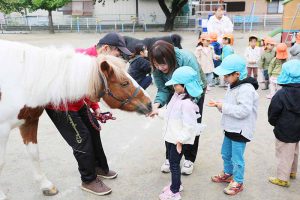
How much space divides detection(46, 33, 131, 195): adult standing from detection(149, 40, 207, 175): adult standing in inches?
13.9

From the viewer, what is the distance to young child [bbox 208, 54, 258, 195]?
9.10 ft

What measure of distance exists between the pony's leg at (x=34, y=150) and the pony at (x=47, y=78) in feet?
0.97

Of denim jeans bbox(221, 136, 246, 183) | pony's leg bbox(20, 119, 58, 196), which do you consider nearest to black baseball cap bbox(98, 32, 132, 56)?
pony's leg bbox(20, 119, 58, 196)

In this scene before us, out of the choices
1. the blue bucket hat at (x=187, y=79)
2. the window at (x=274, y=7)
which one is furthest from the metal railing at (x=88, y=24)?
the blue bucket hat at (x=187, y=79)

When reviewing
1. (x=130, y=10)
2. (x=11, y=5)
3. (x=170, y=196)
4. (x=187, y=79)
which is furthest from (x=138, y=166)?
(x=130, y=10)

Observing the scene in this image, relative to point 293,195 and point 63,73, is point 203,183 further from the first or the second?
point 63,73

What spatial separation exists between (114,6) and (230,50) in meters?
27.3

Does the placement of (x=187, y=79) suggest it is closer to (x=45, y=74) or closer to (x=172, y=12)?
(x=45, y=74)

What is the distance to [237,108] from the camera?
9.10 ft

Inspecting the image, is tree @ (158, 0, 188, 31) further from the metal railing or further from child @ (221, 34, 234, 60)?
child @ (221, 34, 234, 60)

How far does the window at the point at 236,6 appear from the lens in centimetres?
3102

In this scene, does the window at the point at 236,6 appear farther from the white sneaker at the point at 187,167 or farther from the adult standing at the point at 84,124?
the adult standing at the point at 84,124

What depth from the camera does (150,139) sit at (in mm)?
4562

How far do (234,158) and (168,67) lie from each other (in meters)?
1.09
